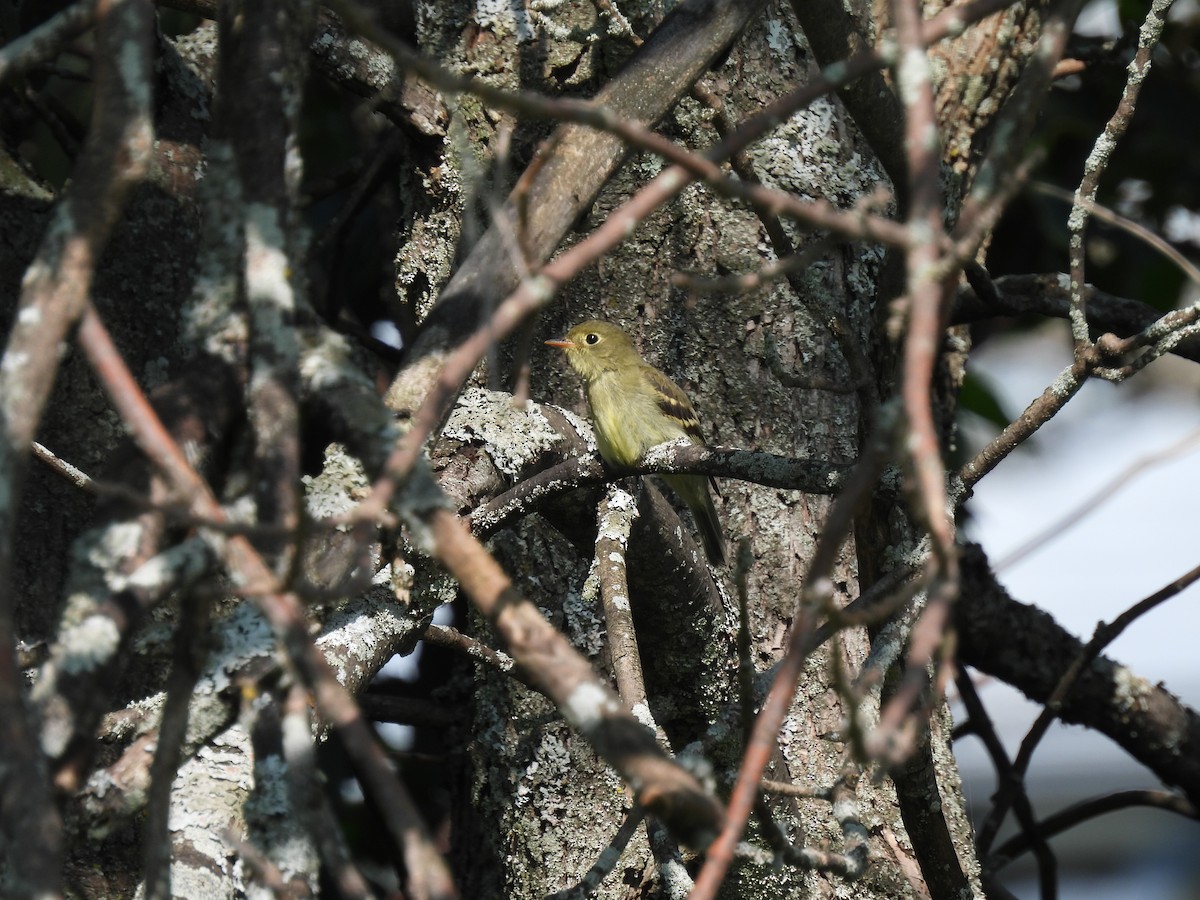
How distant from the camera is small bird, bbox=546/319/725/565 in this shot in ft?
12.3

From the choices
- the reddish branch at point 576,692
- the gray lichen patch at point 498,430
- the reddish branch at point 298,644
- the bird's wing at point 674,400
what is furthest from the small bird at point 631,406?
the reddish branch at point 298,644

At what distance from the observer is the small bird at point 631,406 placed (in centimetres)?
376

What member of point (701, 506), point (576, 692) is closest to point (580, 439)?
point (701, 506)

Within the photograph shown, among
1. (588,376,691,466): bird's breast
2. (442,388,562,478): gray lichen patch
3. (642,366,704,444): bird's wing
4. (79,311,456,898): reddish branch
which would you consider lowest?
(79,311,456,898): reddish branch

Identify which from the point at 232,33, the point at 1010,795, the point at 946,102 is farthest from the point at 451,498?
the point at 946,102

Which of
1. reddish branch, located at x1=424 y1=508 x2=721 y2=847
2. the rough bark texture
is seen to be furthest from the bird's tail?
reddish branch, located at x1=424 y1=508 x2=721 y2=847

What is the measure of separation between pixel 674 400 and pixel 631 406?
124 cm

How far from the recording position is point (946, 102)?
14.0ft

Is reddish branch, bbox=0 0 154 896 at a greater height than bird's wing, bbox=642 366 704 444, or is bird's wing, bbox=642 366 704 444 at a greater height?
bird's wing, bbox=642 366 704 444

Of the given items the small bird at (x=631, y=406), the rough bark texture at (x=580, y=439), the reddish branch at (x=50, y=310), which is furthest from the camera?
the small bird at (x=631, y=406)

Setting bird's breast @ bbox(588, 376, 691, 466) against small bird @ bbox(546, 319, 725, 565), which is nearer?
small bird @ bbox(546, 319, 725, 565)

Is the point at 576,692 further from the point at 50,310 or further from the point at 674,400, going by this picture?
the point at 674,400

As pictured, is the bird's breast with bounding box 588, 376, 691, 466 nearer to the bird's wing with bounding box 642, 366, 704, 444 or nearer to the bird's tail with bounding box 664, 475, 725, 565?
the bird's wing with bounding box 642, 366, 704, 444

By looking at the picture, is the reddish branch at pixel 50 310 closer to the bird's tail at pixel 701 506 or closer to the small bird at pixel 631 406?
the small bird at pixel 631 406
